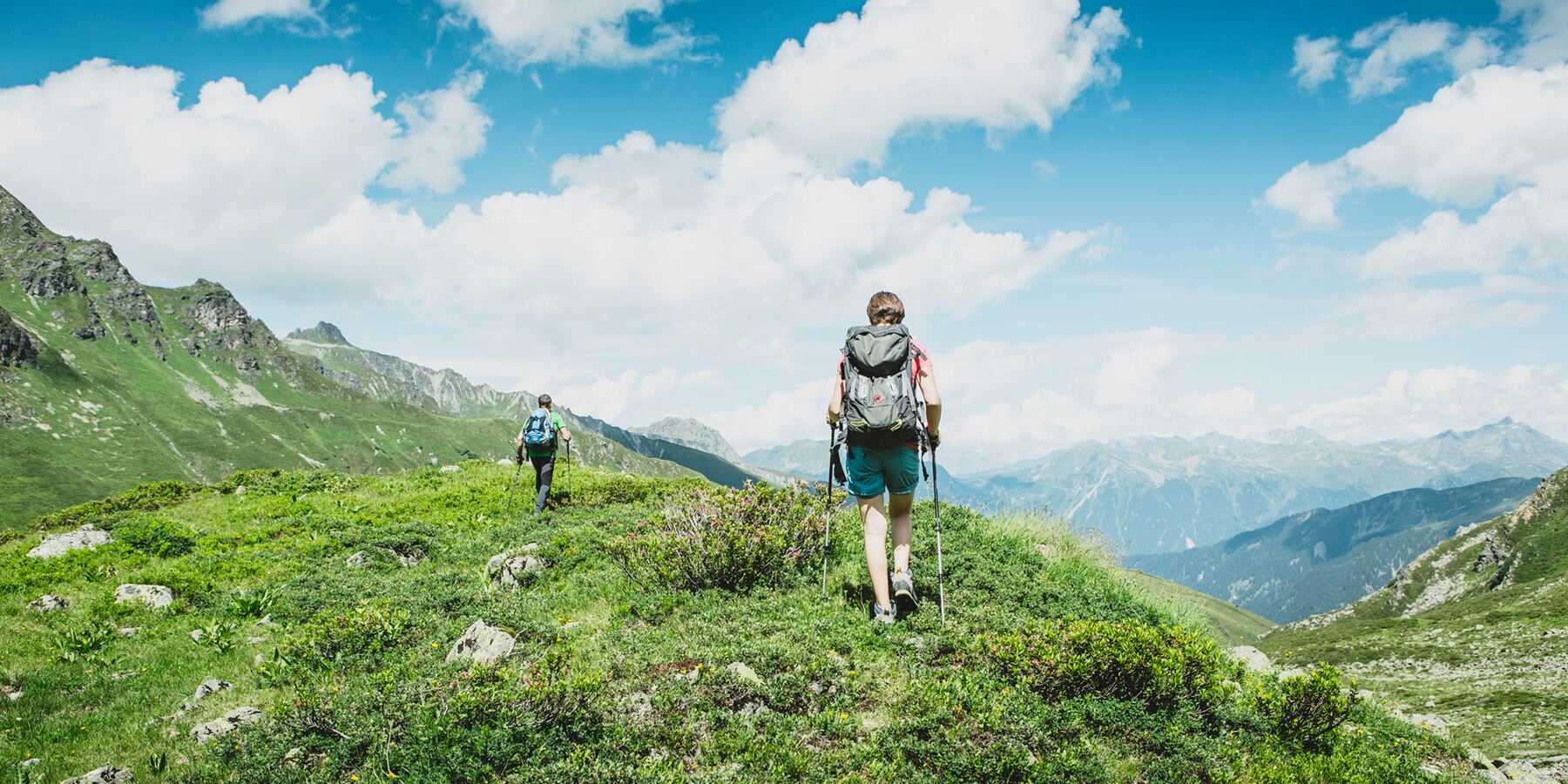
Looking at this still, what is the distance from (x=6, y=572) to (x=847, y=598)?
50.6ft

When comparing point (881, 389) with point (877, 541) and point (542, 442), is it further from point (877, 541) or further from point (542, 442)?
point (542, 442)

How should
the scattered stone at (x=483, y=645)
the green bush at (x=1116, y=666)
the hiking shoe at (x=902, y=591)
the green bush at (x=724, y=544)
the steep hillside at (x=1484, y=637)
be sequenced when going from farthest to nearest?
1. the steep hillside at (x=1484, y=637)
2. the green bush at (x=724, y=544)
3. the hiking shoe at (x=902, y=591)
4. the scattered stone at (x=483, y=645)
5. the green bush at (x=1116, y=666)

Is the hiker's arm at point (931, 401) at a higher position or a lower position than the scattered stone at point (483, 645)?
higher

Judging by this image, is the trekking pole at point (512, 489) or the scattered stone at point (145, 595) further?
the trekking pole at point (512, 489)

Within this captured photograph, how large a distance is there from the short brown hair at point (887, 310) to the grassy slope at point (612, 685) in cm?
371

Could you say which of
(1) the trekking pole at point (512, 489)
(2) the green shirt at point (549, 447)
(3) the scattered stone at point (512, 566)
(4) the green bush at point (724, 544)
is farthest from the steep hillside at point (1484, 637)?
(1) the trekking pole at point (512, 489)

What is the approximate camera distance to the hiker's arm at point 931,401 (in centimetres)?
798

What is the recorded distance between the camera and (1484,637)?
170 ft

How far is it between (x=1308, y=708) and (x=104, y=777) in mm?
10991

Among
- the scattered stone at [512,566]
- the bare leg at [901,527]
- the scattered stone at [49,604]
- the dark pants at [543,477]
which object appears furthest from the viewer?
the dark pants at [543,477]

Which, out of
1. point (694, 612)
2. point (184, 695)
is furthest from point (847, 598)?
point (184, 695)

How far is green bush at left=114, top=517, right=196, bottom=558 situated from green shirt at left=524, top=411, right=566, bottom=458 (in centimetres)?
716

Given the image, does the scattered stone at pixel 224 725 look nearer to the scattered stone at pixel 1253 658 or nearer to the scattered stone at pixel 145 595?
the scattered stone at pixel 145 595

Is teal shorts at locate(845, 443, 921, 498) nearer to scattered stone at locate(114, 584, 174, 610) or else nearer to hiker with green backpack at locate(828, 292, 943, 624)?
hiker with green backpack at locate(828, 292, 943, 624)
